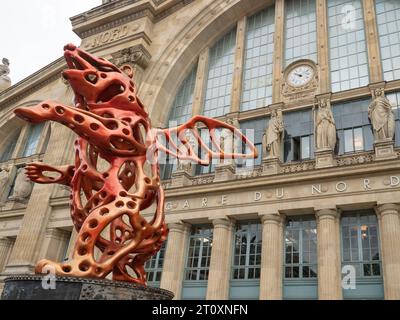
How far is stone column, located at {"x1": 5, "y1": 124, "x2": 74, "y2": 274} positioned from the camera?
69.7ft

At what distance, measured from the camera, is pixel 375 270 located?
15.1 m

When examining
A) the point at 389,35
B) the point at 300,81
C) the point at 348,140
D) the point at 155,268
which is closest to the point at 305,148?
the point at 348,140

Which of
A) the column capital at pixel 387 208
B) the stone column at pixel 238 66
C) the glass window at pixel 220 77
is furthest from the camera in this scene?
the glass window at pixel 220 77

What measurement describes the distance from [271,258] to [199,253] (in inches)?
160

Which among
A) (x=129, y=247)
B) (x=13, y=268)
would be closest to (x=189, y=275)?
(x=13, y=268)

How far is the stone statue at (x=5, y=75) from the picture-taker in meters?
35.7

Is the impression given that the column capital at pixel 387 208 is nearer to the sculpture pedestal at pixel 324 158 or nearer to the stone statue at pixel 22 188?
the sculpture pedestal at pixel 324 158

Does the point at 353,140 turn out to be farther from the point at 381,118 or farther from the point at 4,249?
the point at 4,249

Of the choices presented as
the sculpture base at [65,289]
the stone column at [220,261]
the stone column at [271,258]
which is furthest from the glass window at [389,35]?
the sculpture base at [65,289]

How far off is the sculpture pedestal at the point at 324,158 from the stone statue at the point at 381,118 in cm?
205

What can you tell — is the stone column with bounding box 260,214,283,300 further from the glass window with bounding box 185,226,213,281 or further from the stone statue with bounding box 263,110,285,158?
the stone statue with bounding box 263,110,285,158
